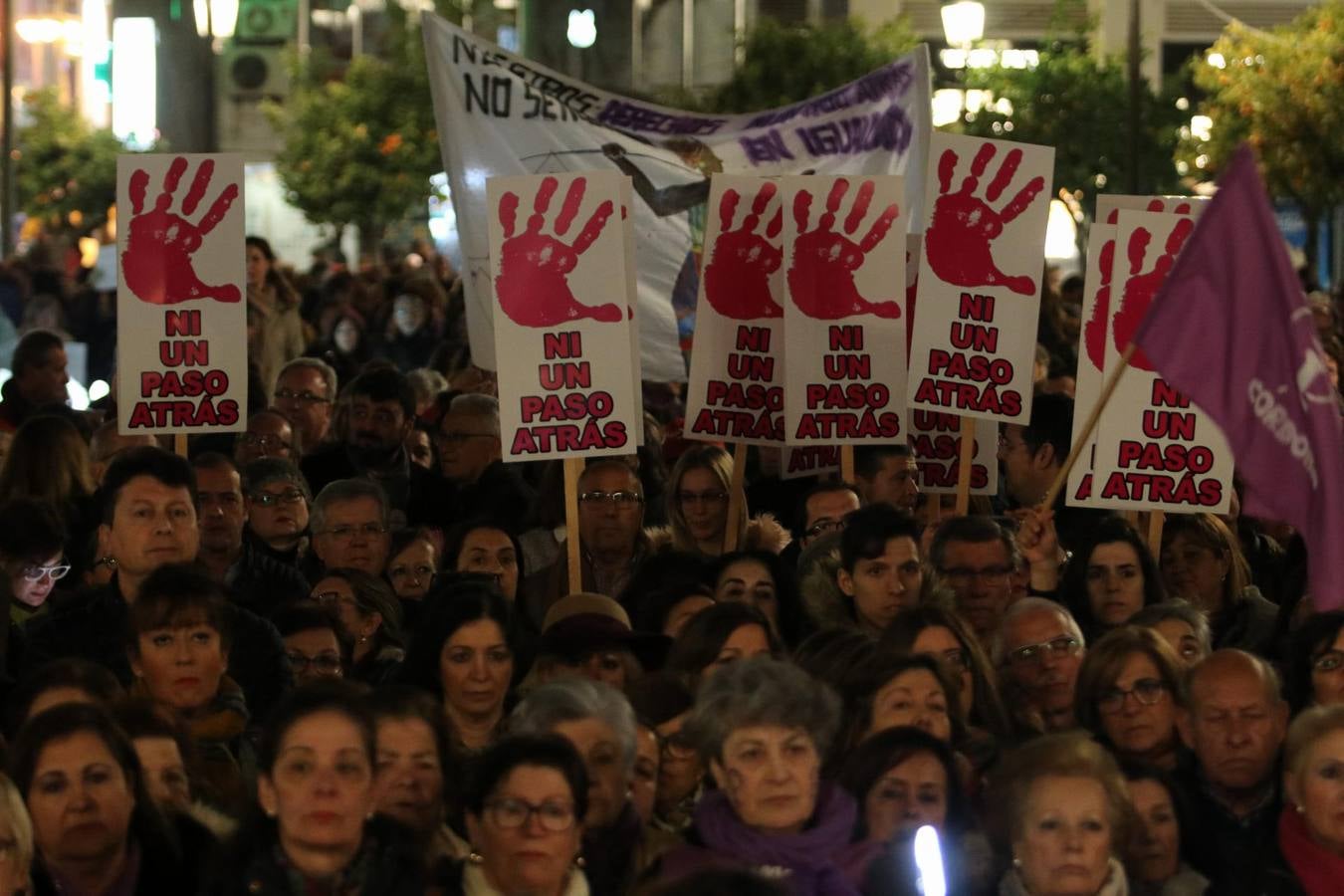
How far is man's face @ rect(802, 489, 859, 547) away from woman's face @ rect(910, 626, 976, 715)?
1.96 m

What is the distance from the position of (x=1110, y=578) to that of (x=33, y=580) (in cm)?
329

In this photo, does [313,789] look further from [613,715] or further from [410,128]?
[410,128]

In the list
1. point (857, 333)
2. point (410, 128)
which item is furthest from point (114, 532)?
point (410, 128)

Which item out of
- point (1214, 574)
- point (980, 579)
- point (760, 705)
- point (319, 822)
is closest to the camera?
point (319, 822)

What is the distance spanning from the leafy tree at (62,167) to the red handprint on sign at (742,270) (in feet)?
101

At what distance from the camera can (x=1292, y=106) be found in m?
27.5

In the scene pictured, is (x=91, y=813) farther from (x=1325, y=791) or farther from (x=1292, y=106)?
(x=1292, y=106)

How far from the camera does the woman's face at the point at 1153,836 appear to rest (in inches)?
242

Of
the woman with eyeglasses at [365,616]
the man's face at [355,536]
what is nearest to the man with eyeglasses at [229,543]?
the man's face at [355,536]

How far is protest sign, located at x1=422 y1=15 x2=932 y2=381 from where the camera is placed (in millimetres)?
12938

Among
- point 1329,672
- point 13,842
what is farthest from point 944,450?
point 13,842

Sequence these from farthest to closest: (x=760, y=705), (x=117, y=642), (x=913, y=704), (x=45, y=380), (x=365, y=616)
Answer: (x=45, y=380), (x=365, y=616), (x=117, y=642), (x=913, y=704), (x=760, y=705)

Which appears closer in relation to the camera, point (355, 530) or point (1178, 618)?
point (1178, 618)

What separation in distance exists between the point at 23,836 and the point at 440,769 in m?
1.06
